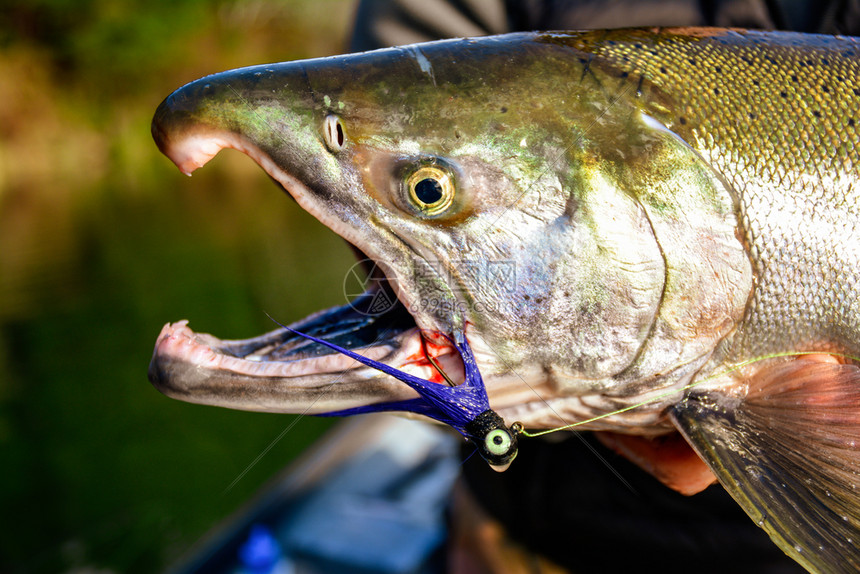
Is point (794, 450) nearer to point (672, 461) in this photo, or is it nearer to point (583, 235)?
point (672, 461)

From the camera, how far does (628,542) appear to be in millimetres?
2273

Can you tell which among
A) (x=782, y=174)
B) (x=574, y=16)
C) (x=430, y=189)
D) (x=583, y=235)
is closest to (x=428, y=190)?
(x=430, y=189)

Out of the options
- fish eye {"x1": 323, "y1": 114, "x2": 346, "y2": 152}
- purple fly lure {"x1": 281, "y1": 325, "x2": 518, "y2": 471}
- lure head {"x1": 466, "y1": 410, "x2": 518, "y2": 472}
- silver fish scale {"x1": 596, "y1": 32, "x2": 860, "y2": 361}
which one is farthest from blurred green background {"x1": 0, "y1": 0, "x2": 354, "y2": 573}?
lure head {"x1": 466, "y1": 410, "x2": 518, "y2": 472}

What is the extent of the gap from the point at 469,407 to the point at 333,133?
0.65 meters

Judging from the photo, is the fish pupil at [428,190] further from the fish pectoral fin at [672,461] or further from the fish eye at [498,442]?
the fish pectoral fin at [672,461]

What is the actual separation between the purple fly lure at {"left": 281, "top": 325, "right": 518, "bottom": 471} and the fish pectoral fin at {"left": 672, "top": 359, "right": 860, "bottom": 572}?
1.55ft

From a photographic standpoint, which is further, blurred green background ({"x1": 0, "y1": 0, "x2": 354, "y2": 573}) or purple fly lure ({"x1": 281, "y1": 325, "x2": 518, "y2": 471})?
blurred green background ({"x1": 0, "y1": 0, "x2": 354, "y2": 573})

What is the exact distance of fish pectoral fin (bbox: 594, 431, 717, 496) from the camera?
5.91 ft

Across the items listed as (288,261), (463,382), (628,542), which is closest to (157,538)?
(628,542)

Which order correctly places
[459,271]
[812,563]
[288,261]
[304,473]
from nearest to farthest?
[812,563], [459,271], [304,473], [288,261]

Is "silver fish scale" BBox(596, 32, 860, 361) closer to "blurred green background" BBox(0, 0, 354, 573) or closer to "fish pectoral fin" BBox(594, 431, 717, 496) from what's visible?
"fish pectoral fin" BBox(594, 431, 717, 496)

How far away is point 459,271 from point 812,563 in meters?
0.92

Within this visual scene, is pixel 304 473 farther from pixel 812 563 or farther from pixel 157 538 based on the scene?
pixel 812 563

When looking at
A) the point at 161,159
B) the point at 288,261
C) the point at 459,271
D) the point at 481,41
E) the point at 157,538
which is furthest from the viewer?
the point at 161,159
